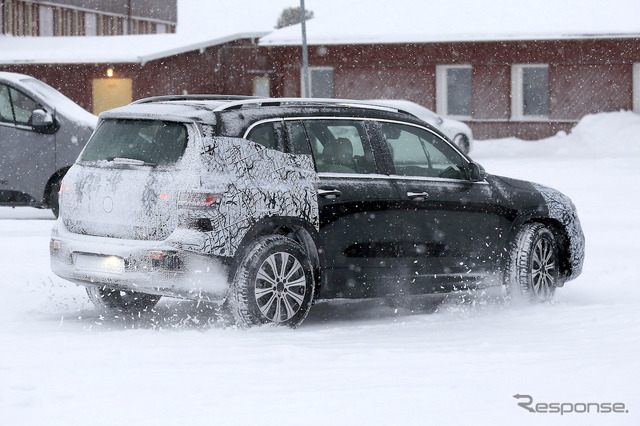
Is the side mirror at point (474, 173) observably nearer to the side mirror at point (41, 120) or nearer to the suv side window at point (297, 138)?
the suv side window at point (297, 138)

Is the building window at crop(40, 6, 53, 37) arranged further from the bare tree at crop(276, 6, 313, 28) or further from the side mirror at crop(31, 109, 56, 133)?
the bare tree at crop(276, 6, 313, 28)

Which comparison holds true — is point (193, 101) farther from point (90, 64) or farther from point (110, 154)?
point (90, 64)

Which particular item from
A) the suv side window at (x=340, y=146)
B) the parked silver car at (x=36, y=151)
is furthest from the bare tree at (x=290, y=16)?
the suv side window at (x=340, y=146)

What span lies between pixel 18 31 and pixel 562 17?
19725 millimetres

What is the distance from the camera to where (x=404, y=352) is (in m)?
8.30

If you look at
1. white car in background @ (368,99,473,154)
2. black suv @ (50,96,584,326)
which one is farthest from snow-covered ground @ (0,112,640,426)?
white car in background @ (368,99,473,154)

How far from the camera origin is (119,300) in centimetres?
1027

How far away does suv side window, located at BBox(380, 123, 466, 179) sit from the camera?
10.3 metres

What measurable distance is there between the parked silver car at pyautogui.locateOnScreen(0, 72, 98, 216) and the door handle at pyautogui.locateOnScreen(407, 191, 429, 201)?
301 inches

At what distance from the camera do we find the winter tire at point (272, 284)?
905 cm

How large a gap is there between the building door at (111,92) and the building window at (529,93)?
1197cm

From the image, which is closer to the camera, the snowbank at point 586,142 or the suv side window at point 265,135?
the suv side window at point 265,135

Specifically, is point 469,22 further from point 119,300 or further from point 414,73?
point 119,300

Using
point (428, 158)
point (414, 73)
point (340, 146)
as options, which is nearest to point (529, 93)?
point (414, 73)
